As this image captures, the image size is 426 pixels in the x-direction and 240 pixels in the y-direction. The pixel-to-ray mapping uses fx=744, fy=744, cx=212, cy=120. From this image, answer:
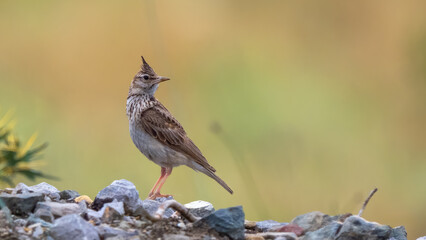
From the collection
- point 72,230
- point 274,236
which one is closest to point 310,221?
point 274,236

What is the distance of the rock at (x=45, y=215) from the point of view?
4.78 metres

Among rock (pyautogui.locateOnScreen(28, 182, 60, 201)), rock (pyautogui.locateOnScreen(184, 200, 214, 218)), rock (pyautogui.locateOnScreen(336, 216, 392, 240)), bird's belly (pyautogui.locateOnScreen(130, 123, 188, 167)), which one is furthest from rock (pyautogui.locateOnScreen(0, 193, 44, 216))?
bird's belly (pyautogui.locateOnScreen(130, 123, 188, 167))

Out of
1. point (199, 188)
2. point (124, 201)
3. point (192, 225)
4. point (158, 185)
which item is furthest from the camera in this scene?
point (158, 185)

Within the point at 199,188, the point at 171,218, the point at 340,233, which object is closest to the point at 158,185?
the point at 199,188

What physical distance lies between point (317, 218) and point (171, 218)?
42.5 inches

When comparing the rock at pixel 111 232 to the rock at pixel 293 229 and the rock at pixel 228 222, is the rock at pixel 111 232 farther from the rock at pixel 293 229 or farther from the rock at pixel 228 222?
the rock at pixel 293 229

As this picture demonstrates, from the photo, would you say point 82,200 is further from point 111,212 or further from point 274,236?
point 274,236

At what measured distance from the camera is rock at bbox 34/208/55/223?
4781 millimetres

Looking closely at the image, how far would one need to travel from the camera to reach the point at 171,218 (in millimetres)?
5277

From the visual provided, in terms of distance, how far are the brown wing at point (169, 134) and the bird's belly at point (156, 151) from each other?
0.15 feet

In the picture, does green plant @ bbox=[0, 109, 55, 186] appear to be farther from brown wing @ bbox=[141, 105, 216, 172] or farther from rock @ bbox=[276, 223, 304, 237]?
brown wing @ bbox=[141, 105, 216, 172]

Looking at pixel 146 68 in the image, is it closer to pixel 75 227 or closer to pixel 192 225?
pixel 192 225

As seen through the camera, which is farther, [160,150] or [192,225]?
[160,150]

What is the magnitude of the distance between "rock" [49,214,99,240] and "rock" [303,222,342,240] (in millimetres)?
1543
